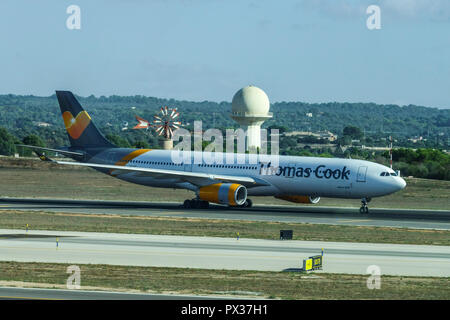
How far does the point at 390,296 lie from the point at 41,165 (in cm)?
9109

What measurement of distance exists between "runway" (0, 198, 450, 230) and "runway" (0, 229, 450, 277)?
12.7 meters

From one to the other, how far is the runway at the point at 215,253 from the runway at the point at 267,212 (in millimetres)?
12659

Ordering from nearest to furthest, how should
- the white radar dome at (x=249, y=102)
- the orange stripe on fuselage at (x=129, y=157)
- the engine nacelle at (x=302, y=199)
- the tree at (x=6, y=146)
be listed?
the engine nacelle at (x=302, y=199) → the orange stripe on fuselage at (x=129, y=157) → the white radar dome at (x=249, y=102) → the tree at (x=6, y=146)

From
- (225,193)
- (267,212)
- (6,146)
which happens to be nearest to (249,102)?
(6,146)

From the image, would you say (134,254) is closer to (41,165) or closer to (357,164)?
(357,164)

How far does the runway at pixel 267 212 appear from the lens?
186 ft

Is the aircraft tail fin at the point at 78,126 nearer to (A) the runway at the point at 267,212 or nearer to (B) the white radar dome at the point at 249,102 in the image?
(A) the runway at the point at 267,212

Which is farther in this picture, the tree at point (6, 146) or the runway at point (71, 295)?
the tree at point (6, 146)

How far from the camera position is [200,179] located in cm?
6675

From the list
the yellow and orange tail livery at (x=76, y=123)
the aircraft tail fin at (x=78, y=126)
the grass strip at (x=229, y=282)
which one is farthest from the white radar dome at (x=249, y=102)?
the grass strip at (x=229, y=282)

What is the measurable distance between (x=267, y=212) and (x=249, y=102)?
7308 cm

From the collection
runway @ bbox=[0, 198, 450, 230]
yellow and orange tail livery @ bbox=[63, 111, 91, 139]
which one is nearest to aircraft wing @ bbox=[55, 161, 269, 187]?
runway @ bbox=[0, 198, 450, 230]

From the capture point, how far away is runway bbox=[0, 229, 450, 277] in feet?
117
